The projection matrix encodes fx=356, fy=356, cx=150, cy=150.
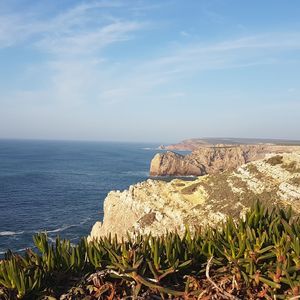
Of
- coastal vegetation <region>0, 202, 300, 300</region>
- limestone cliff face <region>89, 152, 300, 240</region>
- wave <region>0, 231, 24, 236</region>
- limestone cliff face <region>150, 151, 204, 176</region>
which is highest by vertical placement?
coastal vegetation <region>0, 202, 300, 300</region>

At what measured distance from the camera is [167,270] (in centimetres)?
524

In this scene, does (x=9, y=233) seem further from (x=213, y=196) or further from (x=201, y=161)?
(x=201, y=161)

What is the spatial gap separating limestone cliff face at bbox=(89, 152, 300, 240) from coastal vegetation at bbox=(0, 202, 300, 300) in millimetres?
14555

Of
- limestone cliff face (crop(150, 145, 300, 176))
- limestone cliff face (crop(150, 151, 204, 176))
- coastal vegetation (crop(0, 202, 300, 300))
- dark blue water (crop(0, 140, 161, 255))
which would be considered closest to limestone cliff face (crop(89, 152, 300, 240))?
dark blue water (crop(0, 140, 161, 255))

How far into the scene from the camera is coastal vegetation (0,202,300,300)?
16.3ft

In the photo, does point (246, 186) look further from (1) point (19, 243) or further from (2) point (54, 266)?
(1) point (19, 243)

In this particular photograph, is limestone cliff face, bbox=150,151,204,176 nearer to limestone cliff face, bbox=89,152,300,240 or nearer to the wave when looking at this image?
the wave

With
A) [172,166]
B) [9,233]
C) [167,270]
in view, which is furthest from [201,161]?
[167,270]

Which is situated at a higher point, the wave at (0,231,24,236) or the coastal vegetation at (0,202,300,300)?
the coastal vegetation at (0,202,300,300)

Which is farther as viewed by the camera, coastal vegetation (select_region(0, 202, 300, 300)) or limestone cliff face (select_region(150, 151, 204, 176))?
limestone cliff face (select_region(150, 151, 204, 176))

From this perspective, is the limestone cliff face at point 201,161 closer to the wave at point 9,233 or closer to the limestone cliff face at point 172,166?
the limestone cliff face at point 172,166

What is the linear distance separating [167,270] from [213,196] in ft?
69.1

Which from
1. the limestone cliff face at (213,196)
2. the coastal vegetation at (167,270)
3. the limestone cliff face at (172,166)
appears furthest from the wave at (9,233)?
the limestone cliff face at (172,166)

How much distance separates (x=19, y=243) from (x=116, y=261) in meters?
41.3
